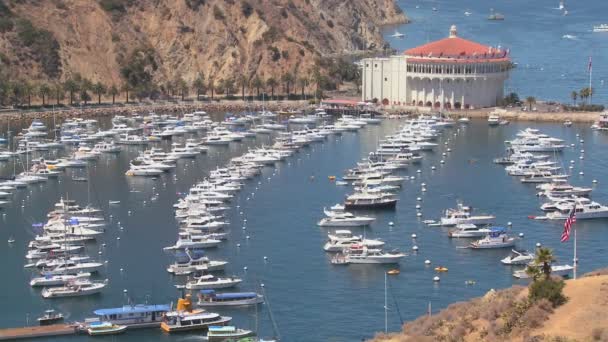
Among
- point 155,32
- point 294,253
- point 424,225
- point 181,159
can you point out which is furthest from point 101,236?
point 155,32

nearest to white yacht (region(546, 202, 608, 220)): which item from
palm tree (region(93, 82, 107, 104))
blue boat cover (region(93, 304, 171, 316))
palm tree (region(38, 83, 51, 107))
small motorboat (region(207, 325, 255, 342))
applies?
small motorboat (region(207, 325, 255, 342))

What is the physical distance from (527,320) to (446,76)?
9837 centimetres

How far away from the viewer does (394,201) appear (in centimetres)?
9262

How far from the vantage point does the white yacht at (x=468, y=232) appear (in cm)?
8288

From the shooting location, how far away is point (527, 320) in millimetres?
45625

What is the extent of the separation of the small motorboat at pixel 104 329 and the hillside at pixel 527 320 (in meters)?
18.8

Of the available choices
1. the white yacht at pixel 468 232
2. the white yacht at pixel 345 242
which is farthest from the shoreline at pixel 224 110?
the white yacht at pixel 345 242

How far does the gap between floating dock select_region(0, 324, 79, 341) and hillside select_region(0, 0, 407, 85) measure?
89.9 meters

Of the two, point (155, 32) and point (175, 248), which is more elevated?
point (155, 32)

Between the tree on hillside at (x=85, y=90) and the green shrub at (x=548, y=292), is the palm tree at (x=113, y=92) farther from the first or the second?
the green shrub at (x=548, y=292)

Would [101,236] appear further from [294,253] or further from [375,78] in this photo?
[375,78]

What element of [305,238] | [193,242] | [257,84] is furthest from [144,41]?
[193,242]

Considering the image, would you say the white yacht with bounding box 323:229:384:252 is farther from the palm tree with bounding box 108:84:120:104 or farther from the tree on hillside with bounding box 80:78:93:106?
the palm tree with bounding box 108:84:120:104

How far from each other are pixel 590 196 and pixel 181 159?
37.5 meters
